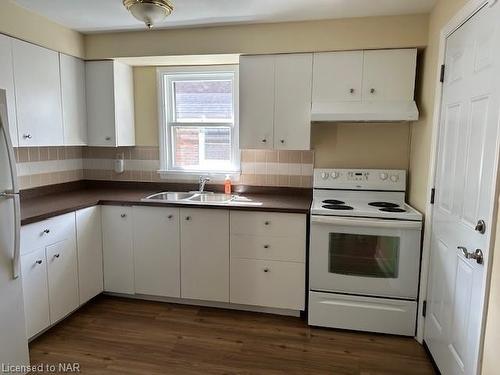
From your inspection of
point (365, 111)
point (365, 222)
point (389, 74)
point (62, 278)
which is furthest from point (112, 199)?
point (389, 74)

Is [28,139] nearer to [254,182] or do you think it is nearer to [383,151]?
[254,182]

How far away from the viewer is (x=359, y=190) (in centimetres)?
291

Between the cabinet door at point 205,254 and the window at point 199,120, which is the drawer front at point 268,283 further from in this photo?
the window at point 199,120

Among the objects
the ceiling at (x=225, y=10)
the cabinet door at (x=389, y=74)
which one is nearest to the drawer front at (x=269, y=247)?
the cabinet door at (x=389, y=74)

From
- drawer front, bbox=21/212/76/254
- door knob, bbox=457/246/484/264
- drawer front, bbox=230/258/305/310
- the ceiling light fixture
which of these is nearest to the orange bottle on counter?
drawer front, bbox=230/258/305/310

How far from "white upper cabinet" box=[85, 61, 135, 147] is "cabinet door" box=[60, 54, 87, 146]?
0.16 ft

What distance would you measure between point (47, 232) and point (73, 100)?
49.9 inches

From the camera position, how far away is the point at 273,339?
243cm

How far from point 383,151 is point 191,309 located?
2082mm

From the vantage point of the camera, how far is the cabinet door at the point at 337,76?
2.63 m

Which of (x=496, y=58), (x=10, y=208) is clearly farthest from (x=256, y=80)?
(x=10, y=208)

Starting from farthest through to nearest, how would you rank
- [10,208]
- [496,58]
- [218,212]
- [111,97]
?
1. [111,97]
2. [218,212]
3. [10,208]
4. [496,58]

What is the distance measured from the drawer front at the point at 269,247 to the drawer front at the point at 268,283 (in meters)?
0.04

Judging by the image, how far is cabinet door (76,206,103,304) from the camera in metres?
2.66
